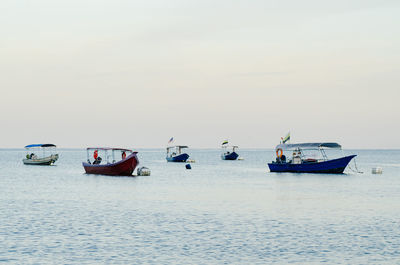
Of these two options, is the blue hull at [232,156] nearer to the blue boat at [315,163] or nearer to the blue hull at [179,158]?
the blue hull at [179,158]

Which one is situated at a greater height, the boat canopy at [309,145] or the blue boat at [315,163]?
the boat canopy at [309,145]

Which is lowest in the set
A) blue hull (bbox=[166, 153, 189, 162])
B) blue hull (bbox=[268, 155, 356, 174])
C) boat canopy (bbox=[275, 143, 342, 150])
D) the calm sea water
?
the calm sea water

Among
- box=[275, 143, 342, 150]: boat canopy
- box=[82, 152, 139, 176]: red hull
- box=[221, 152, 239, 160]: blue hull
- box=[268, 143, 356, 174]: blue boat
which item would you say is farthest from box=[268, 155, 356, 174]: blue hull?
box=[221, 152, 239, 160]: blue hull

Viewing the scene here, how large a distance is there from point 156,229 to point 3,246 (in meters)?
8.17

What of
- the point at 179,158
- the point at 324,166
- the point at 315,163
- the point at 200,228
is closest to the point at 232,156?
the point at 179,158

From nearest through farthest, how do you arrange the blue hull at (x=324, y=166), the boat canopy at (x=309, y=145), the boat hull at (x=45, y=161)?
1. the boat canopy at (x=309, y=145)
2. the blue hull at (x=324, y=166)
3. the boat hull at (x=45, y=161)

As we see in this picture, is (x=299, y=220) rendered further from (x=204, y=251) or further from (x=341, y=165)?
(x=341, y=165)

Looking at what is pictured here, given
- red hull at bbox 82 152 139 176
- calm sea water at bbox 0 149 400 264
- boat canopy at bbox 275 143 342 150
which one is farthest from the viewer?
boat canopy at bbox 275 143 342 150

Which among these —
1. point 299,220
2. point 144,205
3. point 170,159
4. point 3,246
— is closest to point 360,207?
point 299,220

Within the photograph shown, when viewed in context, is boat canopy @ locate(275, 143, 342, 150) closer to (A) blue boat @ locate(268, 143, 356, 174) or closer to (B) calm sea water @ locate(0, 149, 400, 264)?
(A) blue boat @ locate(268, 143, 356, 174)

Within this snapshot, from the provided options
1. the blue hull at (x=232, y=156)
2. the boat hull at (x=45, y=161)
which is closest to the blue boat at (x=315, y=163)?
the boat hull at (x=45, y=161)

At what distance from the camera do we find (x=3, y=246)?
23.9 m

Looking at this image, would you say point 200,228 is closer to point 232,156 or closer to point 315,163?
point 315,163

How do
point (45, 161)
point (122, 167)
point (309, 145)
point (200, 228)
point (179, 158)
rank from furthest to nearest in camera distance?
point (179, 158) → point (45, 161) → point (309, 145) → point (122, 167) → point (200, 228)
